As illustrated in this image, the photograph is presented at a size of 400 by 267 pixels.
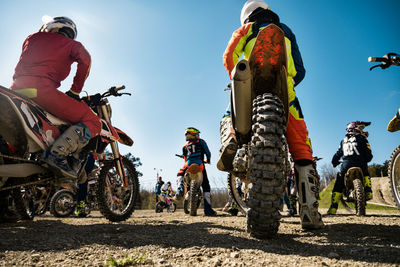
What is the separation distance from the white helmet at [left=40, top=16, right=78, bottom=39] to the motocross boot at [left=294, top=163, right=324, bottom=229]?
312 cm

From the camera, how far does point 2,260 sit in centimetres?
141

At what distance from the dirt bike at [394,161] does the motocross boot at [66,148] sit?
372 centimetres

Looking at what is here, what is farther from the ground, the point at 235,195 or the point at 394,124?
the point at 394,124

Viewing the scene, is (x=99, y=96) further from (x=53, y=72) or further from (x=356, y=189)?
(x=356, y=189)

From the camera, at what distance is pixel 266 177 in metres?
1.74

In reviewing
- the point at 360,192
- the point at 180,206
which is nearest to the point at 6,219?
the point at 360,192

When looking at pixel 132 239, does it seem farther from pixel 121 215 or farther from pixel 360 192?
pixel 360 192

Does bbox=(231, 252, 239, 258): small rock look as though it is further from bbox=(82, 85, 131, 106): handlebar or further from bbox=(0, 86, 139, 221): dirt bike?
bbox=(82, 85, 131, 106): handlebar

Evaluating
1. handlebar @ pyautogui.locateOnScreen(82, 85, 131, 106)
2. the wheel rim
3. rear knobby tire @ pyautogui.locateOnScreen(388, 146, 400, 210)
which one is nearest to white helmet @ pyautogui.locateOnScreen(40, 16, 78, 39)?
handlebar @ pyautogui.locateOnScreen(82, 85, 131, 106)

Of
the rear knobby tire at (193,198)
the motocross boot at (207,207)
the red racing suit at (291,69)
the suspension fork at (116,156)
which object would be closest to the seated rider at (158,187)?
the motocross boot at (207,207)

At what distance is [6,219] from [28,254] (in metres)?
2.48

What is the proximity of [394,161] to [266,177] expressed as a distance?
289 centimetres

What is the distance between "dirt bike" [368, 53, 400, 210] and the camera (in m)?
3.38

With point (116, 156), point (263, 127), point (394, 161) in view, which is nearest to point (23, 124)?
point (116, 156)
